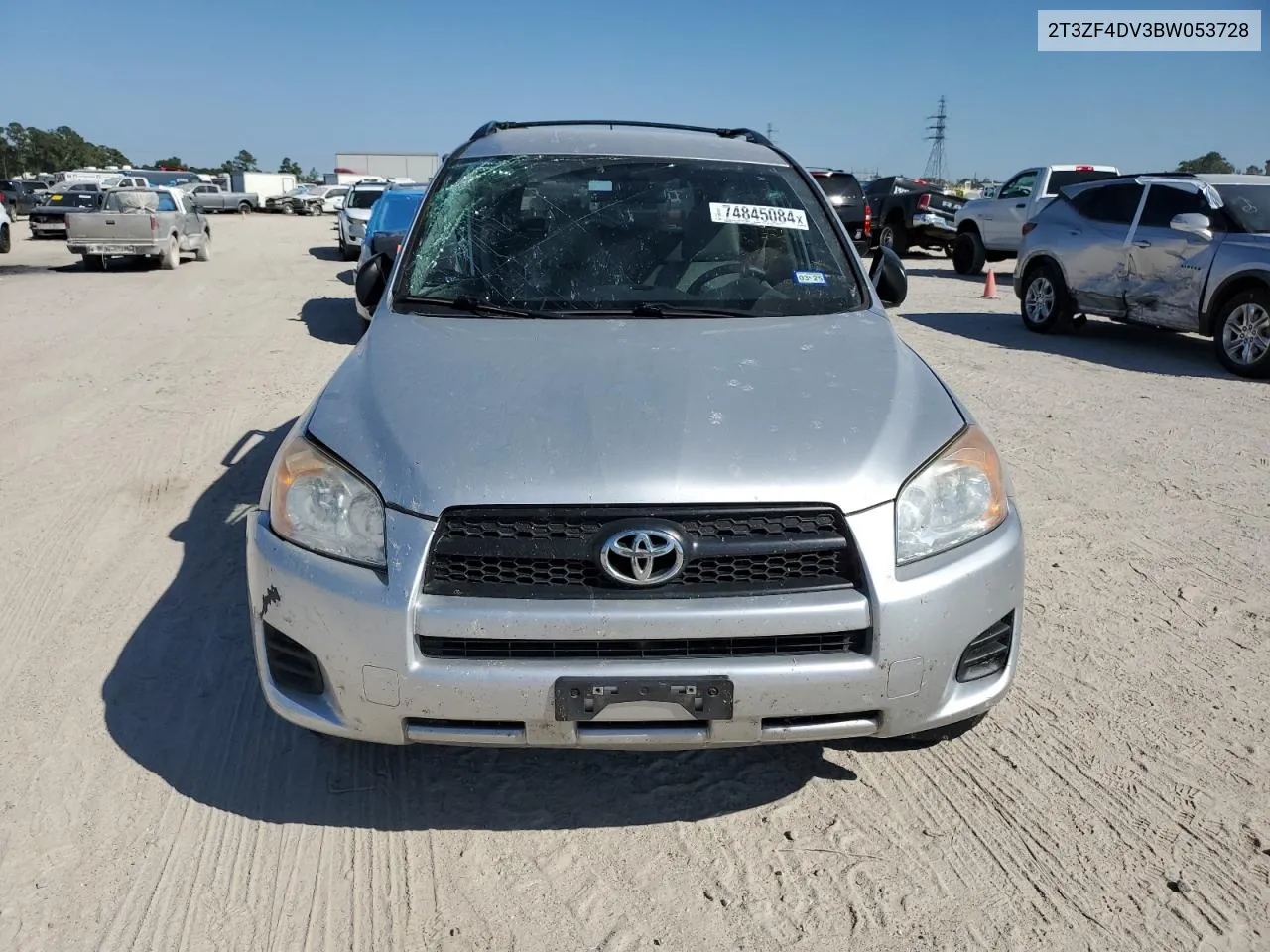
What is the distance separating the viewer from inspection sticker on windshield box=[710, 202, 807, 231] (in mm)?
3867

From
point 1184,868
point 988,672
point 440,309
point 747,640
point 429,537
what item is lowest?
point 1184,868

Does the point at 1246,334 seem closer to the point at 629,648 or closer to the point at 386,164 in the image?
the point at 629,648

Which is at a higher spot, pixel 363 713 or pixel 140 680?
pixel 363 713

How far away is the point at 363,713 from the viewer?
2.45 metres

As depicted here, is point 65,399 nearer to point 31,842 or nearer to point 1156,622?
point 31,842

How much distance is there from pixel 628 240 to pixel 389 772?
79.9 inches

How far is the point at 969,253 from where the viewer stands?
18.8 m

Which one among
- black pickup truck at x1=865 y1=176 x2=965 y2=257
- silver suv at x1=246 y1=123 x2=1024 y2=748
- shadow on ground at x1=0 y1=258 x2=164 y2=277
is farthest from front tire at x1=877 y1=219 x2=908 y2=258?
silver suv at x1=246 y1=123 x2=1024 y2=748

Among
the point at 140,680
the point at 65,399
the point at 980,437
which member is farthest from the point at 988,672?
the point at 65,399

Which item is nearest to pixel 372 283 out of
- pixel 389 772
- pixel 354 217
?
pixel 389 772

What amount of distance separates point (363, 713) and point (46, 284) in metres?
16.9

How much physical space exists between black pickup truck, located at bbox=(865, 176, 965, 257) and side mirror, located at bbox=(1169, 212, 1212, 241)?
10.9 m

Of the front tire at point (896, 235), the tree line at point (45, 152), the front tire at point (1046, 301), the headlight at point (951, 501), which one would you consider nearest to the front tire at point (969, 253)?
the front tire at point (896, 235)

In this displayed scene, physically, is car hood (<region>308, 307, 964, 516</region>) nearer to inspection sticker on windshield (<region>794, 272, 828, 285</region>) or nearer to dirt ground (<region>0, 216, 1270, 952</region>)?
inspection sticker on windshield (<region>794, 272, 828, 285</region>)
